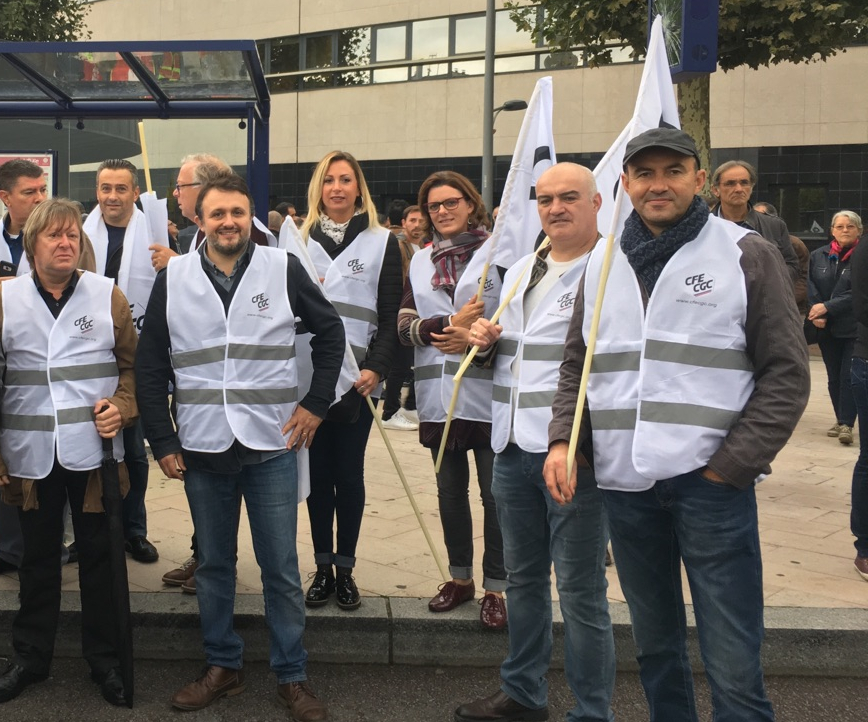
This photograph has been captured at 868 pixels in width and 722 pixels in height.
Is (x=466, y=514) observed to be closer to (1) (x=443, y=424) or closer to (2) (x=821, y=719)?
(1) (x=443, y=424)

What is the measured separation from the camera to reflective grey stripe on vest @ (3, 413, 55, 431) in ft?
12.7

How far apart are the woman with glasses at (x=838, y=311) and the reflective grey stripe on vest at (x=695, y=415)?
571 cm

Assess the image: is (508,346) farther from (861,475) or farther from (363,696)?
(861,475)

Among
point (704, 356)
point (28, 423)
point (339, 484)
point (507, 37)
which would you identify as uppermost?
point (507, 37)

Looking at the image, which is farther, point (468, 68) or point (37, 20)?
point (468, 68)

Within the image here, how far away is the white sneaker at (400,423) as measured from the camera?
9.78 meters

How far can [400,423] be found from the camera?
9.88 meters

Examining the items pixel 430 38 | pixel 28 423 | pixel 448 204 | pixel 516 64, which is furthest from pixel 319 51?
pixel 28 423

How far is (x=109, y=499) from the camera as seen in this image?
12.8 ft

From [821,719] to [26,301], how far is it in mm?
3482

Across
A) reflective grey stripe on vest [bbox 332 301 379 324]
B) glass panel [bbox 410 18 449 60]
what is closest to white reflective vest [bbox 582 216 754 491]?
reflective grey stripe on vest [bbox 332 301 379 324]

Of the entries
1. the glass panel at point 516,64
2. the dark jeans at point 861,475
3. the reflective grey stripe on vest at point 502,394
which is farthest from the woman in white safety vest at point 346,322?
the glass panel at point 516,64

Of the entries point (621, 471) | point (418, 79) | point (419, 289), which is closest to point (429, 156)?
point (418, 79)

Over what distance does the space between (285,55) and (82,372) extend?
80.6 ft
